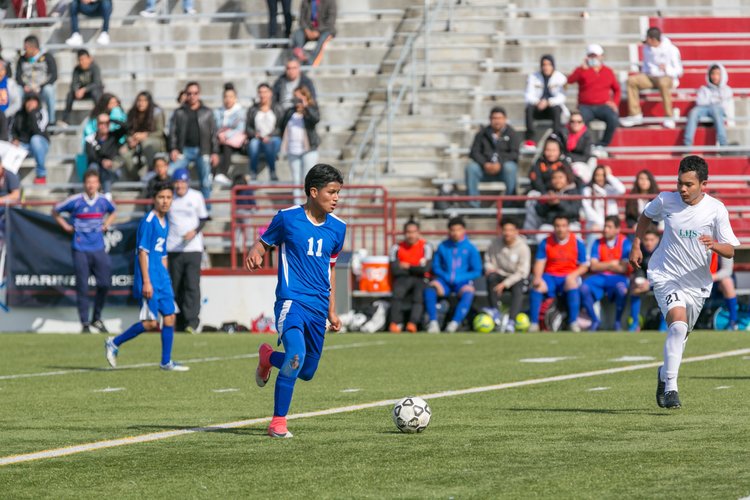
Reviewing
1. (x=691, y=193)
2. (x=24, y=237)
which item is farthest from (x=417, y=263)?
(x=691, y=193)

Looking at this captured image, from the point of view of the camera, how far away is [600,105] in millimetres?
25812

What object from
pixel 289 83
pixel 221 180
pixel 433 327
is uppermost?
pixel 289 83

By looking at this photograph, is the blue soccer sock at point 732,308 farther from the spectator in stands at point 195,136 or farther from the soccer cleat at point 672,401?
the soccer cleat at point 672,401

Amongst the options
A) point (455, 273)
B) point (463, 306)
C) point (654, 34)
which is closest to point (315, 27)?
point (654, 34)

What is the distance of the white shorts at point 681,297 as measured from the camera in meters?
11.5

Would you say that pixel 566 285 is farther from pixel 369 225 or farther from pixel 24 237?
pixel 24 237

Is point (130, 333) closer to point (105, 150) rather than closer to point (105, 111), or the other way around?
point (105, 150)

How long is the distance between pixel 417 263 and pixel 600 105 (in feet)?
16.4

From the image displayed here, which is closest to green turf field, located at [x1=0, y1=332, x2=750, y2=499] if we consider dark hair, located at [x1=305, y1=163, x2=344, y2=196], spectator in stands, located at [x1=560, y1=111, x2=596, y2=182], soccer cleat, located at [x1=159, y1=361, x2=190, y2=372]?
soccer cleat, located at [x1=159, y1=361, x2=190, y2=372]

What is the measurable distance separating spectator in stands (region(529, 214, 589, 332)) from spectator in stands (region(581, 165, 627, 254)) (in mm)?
851

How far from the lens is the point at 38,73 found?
2889cm

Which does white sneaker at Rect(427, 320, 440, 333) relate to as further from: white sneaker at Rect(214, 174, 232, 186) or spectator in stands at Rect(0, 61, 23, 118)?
spectator in stands at Rect(0, 61, 23, 118)

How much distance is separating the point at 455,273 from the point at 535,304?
4.02 feet

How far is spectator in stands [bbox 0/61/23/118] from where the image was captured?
28.3 m
